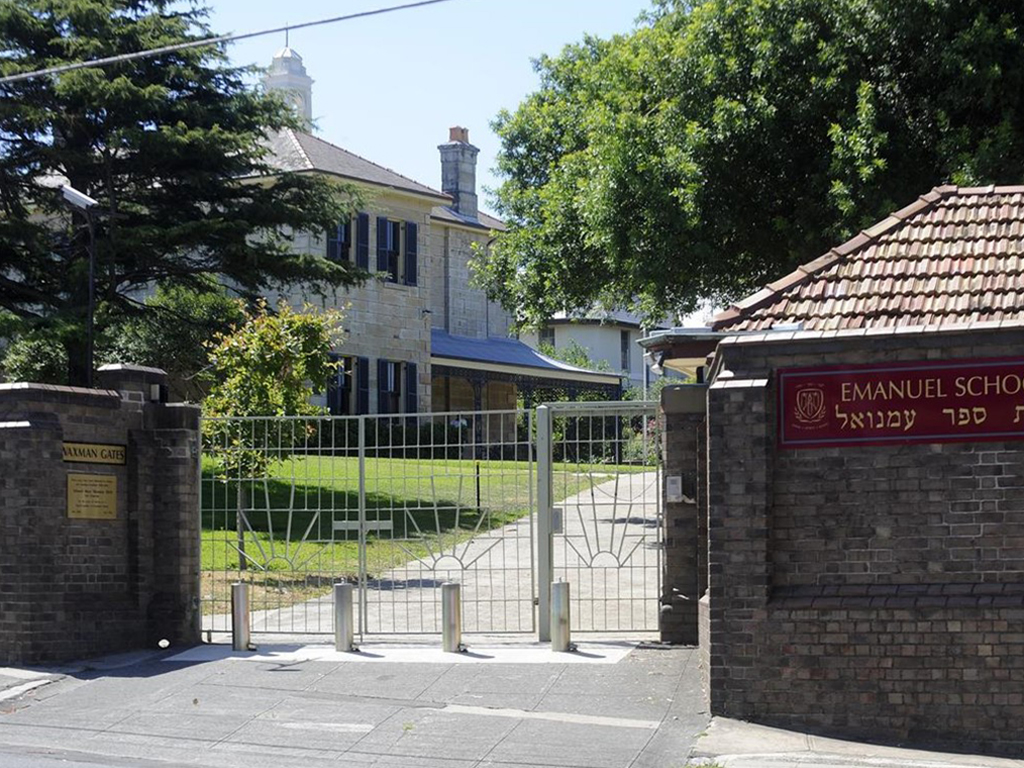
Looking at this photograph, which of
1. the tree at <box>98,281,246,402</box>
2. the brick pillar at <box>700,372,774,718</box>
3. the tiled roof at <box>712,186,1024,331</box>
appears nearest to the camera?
the brick pillar at <box>700,372,774,718</box>

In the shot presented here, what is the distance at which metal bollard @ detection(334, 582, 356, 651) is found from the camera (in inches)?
512

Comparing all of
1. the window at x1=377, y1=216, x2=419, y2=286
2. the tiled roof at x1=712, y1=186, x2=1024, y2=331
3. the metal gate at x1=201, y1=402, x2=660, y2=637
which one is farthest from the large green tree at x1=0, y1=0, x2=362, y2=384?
the tiled roof at x1=712, y1=186, x2=1024, y2=331

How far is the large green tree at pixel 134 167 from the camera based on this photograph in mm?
24141

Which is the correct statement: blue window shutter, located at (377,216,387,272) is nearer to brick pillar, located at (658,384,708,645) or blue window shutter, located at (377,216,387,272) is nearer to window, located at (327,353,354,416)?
window, located at (327,353,354,416)

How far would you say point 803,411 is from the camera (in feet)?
34.3

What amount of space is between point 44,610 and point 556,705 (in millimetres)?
4900

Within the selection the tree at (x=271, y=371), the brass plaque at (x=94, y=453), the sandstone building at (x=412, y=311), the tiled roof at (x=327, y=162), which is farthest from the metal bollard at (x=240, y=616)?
the tiled roof at (x=327, y=162)

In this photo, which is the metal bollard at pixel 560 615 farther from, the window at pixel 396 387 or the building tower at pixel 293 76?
the building tower at pixel 293 76

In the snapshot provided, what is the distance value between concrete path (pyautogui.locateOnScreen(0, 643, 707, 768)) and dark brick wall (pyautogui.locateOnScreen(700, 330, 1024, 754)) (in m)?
0.93

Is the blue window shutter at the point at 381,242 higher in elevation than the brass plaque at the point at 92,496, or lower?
higher

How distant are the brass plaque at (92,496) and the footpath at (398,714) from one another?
4.46 feet

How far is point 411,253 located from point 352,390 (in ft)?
14.9

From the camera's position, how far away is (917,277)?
11.3m

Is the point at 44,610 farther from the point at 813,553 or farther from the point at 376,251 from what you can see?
the point at 376,251
